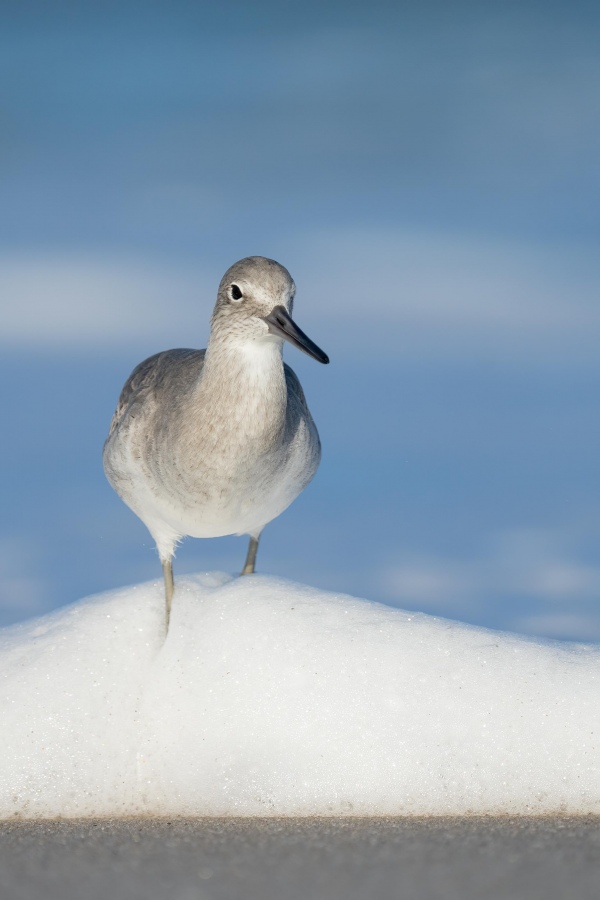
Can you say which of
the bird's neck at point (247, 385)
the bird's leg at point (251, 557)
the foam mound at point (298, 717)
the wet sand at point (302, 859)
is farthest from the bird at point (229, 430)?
the wet sand at point (302, 859)

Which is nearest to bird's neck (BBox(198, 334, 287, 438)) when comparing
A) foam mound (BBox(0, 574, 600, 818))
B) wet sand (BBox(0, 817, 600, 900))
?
foam mound (BBox(0, 574, 600, 818))

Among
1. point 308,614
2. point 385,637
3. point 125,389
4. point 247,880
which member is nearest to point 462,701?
point 385,637

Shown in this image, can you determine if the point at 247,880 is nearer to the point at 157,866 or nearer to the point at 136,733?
the point at 157,866

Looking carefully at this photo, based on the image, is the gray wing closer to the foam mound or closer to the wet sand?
the foam mound

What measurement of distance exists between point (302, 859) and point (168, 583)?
1.96 meters

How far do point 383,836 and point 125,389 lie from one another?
9.81ft

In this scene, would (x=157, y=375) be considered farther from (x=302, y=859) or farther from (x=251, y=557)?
(x=302, y=859)

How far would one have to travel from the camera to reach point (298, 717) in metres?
5.02

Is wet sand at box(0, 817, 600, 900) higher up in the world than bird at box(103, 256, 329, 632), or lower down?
lower down

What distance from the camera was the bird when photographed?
16.6 ft

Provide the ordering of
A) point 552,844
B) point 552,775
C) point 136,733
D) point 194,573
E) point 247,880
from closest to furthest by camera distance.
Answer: point 247,880
point 552,844
point 552,775
point 136,733
point 194,573

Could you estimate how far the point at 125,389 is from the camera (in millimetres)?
6363

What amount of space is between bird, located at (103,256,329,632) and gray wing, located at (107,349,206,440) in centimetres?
1

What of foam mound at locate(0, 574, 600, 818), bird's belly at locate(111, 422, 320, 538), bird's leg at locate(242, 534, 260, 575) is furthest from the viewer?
bird's leg at locate(242, 534, 260, 575)
